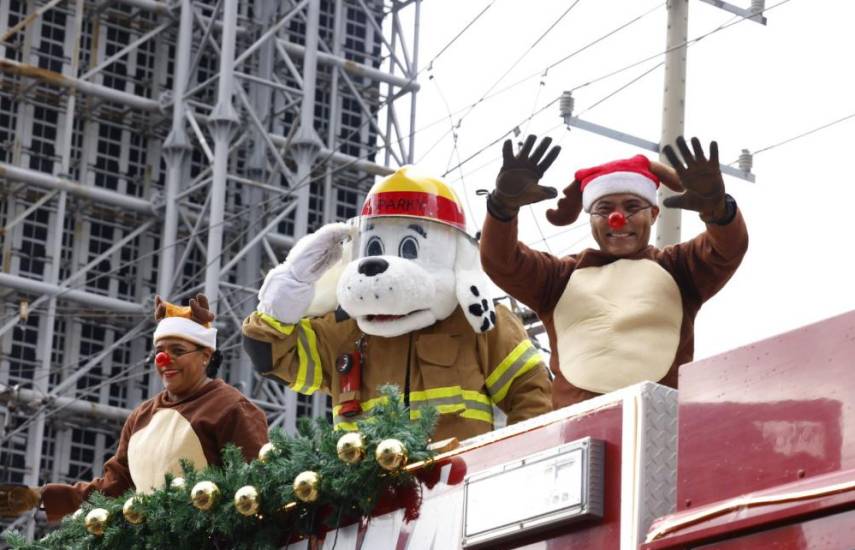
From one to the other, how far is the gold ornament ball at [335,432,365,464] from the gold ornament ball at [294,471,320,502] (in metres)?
0.13

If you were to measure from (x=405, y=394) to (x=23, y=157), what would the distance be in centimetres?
1229

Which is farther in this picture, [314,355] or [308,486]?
[314,355]

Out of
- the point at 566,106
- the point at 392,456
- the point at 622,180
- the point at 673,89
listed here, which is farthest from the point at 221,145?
the point at 392,456

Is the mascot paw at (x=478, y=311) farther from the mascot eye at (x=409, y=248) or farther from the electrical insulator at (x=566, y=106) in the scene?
the electrical insulator at (x=566, y=106)

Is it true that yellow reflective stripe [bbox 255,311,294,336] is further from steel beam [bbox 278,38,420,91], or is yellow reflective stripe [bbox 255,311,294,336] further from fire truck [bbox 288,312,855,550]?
steel beam [bbox 278,38,420,91]

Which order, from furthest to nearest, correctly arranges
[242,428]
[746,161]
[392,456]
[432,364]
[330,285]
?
[746,161] → [330,285] → [432,364] → [242,428] → [392,456]

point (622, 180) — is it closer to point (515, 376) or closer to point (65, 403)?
point (515, 376)

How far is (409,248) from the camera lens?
6.97 m

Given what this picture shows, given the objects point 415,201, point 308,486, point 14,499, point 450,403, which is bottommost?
point 308,486

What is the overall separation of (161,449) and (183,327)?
58cm

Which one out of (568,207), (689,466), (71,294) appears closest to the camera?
(689,466)

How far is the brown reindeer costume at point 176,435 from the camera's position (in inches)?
256

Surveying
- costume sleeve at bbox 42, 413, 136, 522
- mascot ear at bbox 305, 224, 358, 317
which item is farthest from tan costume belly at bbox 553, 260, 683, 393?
costume sleeve at bbox 42, 413, 136, 522

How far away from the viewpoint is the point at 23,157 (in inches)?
721
